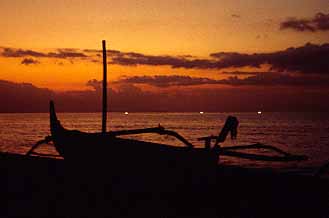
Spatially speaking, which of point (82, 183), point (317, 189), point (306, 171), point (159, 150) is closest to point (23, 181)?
point (82, 183)

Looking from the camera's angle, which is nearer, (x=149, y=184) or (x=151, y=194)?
(x=151, y=194)

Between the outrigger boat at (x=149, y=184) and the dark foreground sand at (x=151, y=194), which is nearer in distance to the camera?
the dark foreground sand at (x=151, y=194)

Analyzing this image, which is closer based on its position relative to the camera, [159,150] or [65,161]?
[159,150]

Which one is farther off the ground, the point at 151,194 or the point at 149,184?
the point at 149,184

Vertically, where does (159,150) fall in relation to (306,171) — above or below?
above

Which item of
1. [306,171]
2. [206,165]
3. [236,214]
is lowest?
[306,171]

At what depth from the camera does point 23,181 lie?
13781 millimetres

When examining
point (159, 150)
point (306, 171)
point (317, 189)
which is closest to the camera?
point (317, 189)

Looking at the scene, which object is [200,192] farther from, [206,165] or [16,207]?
[16,207]

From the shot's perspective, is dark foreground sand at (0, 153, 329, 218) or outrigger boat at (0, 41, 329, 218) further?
outrigger boat at (0, 41, 329, 218)

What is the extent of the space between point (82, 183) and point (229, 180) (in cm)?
484

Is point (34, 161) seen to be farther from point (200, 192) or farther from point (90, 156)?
point (200, 192)

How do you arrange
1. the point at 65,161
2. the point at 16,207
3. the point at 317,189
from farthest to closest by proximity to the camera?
the point at 65,161 < the point at 317,189 < the point at 16,207

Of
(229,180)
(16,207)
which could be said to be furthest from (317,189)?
(16,207)
